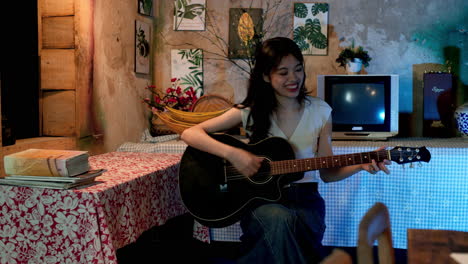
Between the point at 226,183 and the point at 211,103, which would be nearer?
the point at 226,183

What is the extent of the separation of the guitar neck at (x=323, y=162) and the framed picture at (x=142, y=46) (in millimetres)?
1735

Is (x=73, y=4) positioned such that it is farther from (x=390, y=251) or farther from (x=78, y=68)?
(x=390, y=251)

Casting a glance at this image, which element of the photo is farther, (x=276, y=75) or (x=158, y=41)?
(x=158, y=41)

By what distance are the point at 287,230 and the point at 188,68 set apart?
7.09 ft

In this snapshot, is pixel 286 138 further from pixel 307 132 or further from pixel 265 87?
pixel 265 87

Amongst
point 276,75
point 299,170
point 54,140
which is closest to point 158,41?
point 54,140

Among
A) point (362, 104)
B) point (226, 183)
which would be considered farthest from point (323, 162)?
point (362, 104)

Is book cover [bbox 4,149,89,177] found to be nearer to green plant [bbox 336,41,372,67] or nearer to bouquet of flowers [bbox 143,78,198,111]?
bouquet of flowers [bbox 143,78,198,111]

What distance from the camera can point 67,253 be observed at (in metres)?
1.78

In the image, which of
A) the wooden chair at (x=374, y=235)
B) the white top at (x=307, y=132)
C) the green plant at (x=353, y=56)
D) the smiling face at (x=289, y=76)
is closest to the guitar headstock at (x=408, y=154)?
the white top at (x=307, y=132)

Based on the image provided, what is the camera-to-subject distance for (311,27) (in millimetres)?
3666

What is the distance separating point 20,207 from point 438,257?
1.48 m

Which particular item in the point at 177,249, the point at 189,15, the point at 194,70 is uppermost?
the point at 189,15

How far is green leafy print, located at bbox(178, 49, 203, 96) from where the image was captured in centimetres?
383
